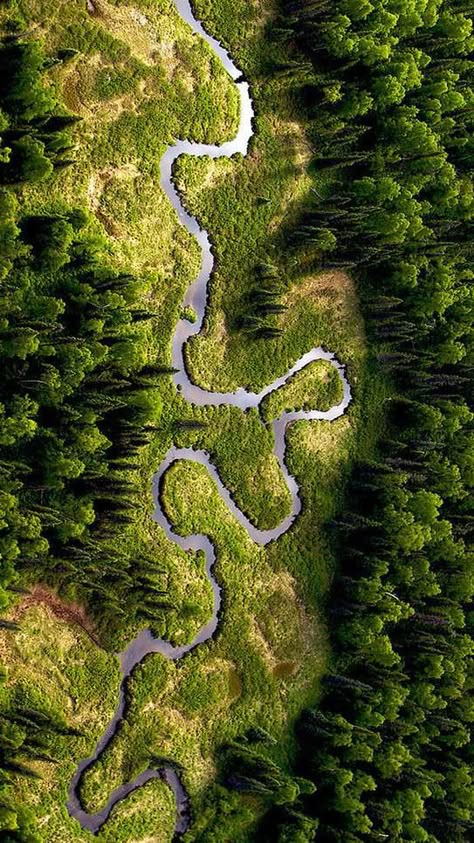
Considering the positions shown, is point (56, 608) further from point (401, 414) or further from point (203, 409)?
point (401, 414)

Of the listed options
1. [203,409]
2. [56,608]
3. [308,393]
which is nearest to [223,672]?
[56,608]

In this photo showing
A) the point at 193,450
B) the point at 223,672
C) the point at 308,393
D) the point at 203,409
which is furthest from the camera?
the point at 308,393

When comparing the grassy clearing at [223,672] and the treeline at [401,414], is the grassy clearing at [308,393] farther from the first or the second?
the grassy clearing at [223,672]

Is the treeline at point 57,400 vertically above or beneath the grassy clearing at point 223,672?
above

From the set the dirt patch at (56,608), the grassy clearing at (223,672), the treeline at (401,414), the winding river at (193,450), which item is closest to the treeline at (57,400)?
the dirt patch at (56,608)

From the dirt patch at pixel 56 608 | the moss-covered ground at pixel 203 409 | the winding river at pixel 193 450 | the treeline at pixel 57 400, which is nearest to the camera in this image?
the treeline at pixel 57 400

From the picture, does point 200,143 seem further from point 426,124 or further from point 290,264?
point 426,124

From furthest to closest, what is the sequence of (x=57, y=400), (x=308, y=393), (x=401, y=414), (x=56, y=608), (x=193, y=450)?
(x=401, y=414) < (x=308, y=393) < (x=193, y=450) < (x=56, y=608) < (x=57, y=400)
